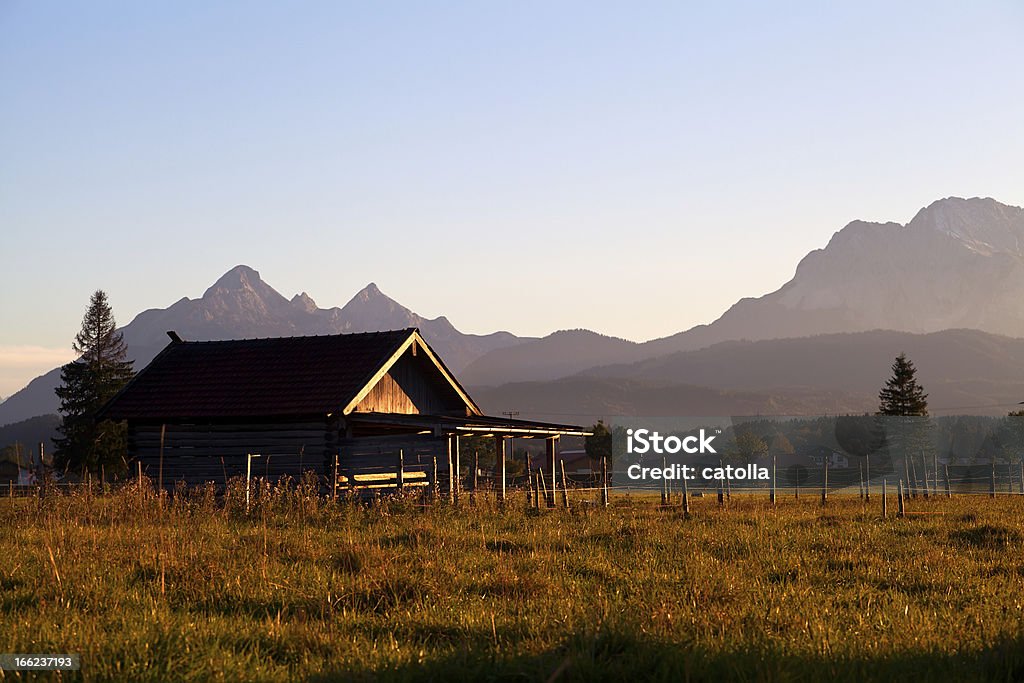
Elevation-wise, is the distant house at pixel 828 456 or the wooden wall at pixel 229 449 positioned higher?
the wooden wall at pixel 229 449

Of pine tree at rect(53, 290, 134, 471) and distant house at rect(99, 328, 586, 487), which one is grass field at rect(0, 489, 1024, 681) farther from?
pine tree at rect(53, 290, 134, 471)

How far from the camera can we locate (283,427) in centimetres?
2755

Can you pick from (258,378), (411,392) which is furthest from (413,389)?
(258,378)

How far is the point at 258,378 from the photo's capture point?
29.3 meters

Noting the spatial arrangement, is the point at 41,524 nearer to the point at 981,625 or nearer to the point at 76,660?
the point at 76,660

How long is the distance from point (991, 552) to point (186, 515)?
490 inches

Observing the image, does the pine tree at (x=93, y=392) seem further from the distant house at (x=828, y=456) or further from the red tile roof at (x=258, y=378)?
the distant house at (x=828, y=456)

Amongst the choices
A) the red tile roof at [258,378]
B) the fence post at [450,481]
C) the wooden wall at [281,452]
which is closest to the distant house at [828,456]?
the fence post at [450,481]

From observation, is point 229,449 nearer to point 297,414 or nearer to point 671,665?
point 297,414

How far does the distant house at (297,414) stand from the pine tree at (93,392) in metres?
21.8

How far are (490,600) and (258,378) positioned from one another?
21.3 metres

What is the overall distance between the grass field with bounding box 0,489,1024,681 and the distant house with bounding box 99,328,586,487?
10.3 metres

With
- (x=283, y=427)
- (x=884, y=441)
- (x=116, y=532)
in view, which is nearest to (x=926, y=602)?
(x=116, y=532)

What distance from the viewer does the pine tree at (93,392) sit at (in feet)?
183
